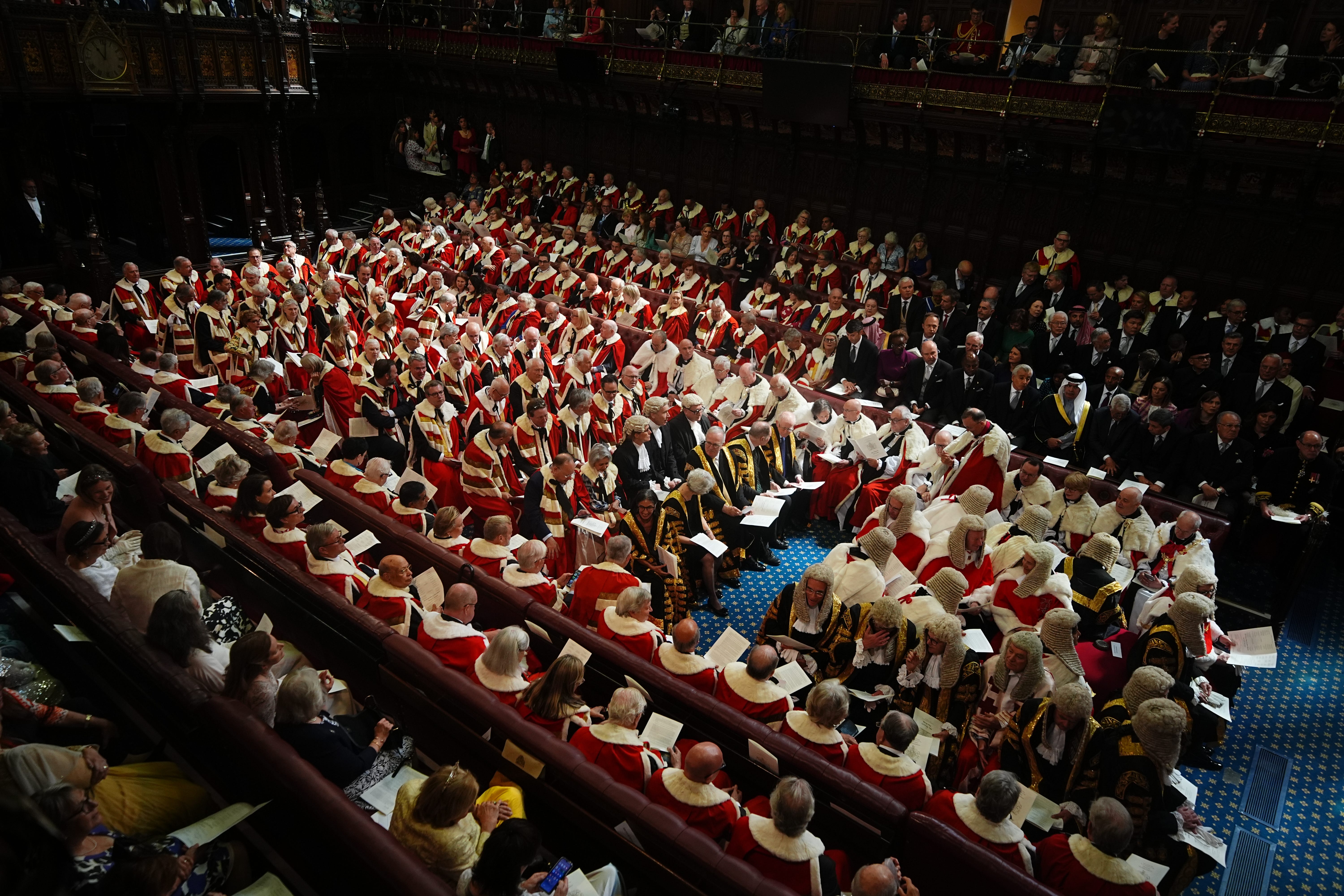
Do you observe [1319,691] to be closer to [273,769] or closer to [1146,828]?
[1146,828]

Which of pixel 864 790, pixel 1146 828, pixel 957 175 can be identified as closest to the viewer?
pixel 864 790

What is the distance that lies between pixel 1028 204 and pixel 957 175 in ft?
4.04

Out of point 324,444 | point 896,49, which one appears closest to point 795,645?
point 324,444

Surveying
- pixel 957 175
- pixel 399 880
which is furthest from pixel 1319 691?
pixel 957 175

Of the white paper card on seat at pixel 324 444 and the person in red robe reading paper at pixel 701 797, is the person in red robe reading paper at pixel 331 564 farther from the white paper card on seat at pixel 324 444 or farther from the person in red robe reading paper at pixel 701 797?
the person in red robe reading paper at pixel 701 797

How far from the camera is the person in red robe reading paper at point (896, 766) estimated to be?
3.96 metres

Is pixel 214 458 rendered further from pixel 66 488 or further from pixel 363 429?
pixel 363 429

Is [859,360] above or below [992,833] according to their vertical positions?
below

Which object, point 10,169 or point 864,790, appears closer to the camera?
point 864,790

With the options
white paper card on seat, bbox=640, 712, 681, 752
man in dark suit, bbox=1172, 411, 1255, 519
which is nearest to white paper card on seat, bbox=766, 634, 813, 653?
white paper card on seat, bbox=640, 712, 681, 752

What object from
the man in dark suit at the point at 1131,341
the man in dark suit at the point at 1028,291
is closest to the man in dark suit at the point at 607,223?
the man in dark suit at the point at 1028,291

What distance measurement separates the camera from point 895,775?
3945mm

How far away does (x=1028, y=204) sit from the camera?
1198cm

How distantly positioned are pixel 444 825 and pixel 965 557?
15.1 ft
